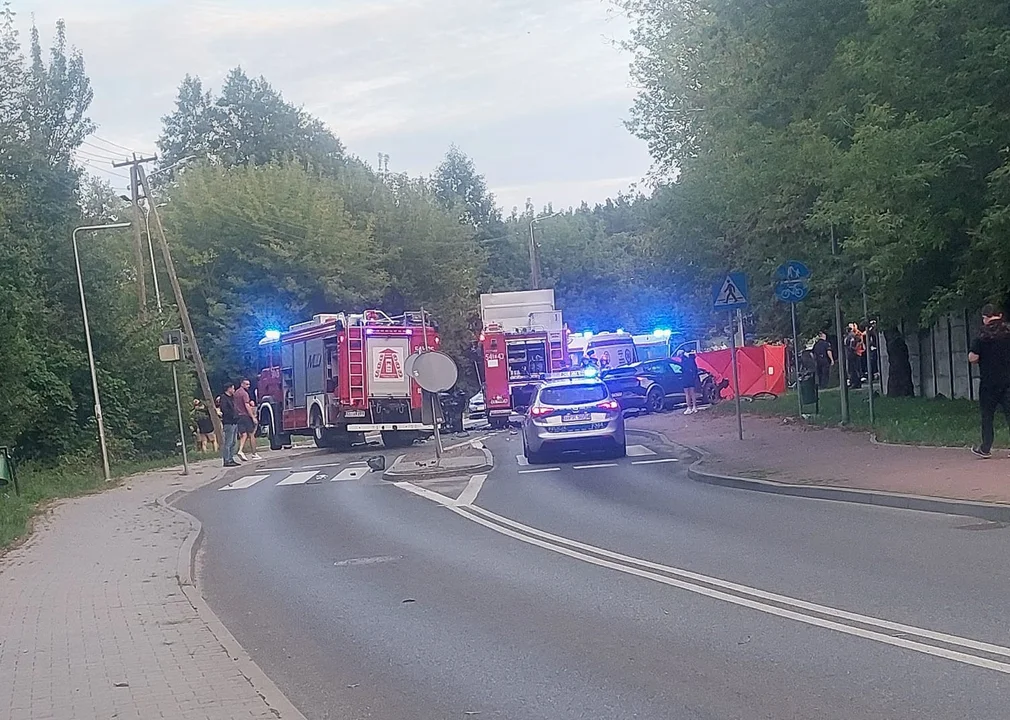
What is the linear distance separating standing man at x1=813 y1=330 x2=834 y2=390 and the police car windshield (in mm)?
13328

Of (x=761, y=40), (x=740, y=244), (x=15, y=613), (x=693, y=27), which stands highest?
(x=693, y=27)

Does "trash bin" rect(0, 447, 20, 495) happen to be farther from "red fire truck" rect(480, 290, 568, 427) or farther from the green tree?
the green tree

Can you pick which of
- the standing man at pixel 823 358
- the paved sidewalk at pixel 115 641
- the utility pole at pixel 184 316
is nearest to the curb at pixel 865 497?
the paved sidewalk at pixel 115 641

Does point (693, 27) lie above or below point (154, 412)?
above

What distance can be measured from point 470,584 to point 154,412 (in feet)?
74.6

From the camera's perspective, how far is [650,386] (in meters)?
38.7

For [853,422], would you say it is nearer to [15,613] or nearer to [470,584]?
[470,584]

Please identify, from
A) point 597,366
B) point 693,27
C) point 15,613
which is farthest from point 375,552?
point 597,366

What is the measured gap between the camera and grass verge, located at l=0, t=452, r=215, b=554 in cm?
1767

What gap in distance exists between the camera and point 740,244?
31.5 meters

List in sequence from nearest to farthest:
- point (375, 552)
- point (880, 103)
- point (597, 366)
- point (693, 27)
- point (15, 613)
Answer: point (15, 613) < point (375, 552) < point (880, 103) < point (693, 27) < point (597, 366)

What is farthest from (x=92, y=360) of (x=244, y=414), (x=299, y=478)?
(x=299, y=478)

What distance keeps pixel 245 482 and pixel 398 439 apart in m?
9.56

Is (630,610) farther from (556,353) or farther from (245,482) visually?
(556,353)
